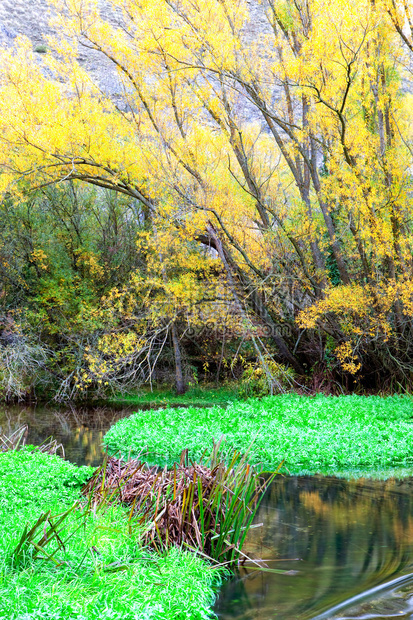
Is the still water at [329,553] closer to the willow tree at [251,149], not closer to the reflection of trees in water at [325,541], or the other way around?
the reflection of trees in water at [325,541]

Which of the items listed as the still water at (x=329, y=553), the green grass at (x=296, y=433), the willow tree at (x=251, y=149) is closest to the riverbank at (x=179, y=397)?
the willow tree at (x=251, y=149)

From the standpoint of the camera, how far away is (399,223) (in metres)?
12.5

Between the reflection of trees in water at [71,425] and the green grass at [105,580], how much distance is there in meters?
4.74

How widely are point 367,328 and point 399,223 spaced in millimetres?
2438

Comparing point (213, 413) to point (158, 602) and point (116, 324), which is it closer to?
point (116, 324)

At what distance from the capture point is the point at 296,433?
365 inches

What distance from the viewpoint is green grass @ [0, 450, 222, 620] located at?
3236 mm

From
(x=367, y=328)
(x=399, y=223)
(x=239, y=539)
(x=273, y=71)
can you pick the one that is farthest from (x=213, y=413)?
(x=273, y=71)

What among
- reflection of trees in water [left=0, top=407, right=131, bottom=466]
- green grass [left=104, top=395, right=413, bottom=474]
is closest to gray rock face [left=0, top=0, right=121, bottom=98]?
reflection of trees in water [left=0, top=407, right=131, bottom=466]

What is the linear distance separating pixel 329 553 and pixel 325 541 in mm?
331

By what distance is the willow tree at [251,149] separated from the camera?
1227 centimetres

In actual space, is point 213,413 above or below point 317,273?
below

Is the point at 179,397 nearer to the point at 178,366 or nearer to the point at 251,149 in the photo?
the point at 178,366

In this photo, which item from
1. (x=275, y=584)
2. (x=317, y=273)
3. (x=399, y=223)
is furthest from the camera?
(x=317, y=273)
